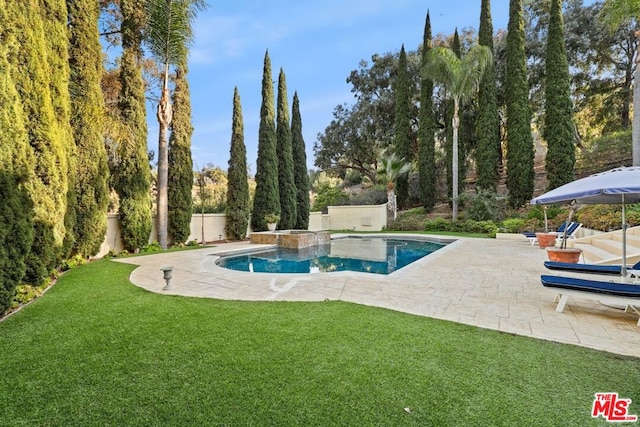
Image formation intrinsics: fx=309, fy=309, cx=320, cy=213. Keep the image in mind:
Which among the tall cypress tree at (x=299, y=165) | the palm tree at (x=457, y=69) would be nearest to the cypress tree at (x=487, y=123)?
the palm tree at (x=457, y=69)

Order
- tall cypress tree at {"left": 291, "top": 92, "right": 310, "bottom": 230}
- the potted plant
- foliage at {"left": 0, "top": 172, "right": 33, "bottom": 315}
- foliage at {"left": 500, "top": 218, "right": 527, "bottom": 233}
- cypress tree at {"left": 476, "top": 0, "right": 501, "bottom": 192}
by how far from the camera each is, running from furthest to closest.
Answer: tall cypress tree at {"left": 291, "top": 92, "right": 310, "bottom": 230}
cypress tree at {"left": 476, "top": 0, "right": 501, "bottom": 192}
the potted plant
foliage at {"left": 500, "top": 218, "right": 527, "bottom": 233}
foliage at {"left": 0, "top": 172, "right": 33, "bottom": 315}

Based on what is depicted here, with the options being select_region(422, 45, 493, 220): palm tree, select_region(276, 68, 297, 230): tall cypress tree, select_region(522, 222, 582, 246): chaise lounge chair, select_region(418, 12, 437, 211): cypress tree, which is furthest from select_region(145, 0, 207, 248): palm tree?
select_region(418, 12, 437, 211): cypress tree

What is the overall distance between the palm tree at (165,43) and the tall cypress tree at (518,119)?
18.3 metres

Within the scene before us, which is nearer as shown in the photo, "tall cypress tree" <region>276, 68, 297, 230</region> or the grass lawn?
the grass lawn

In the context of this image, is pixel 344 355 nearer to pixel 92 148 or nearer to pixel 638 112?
pixel 92 148

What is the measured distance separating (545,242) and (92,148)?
15.1 metres

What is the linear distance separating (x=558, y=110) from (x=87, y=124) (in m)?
22.9

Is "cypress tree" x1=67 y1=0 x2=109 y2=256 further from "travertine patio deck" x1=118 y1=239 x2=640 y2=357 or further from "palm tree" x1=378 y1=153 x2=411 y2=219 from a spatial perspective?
"palm tree" x1=378 y1=153 x2=411 y2=219

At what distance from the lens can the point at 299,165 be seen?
2098 cm

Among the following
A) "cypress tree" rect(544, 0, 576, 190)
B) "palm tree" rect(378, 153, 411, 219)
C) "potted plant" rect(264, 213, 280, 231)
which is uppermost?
"cypress tree" rect(544, 0, 576, 190)

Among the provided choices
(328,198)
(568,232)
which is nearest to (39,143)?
(568,232)

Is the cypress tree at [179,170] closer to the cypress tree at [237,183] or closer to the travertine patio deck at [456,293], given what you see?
the cypress tree at [237,183]

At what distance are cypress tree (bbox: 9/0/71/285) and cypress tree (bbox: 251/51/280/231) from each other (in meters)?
10.9

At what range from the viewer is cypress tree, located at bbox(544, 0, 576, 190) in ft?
57.7
